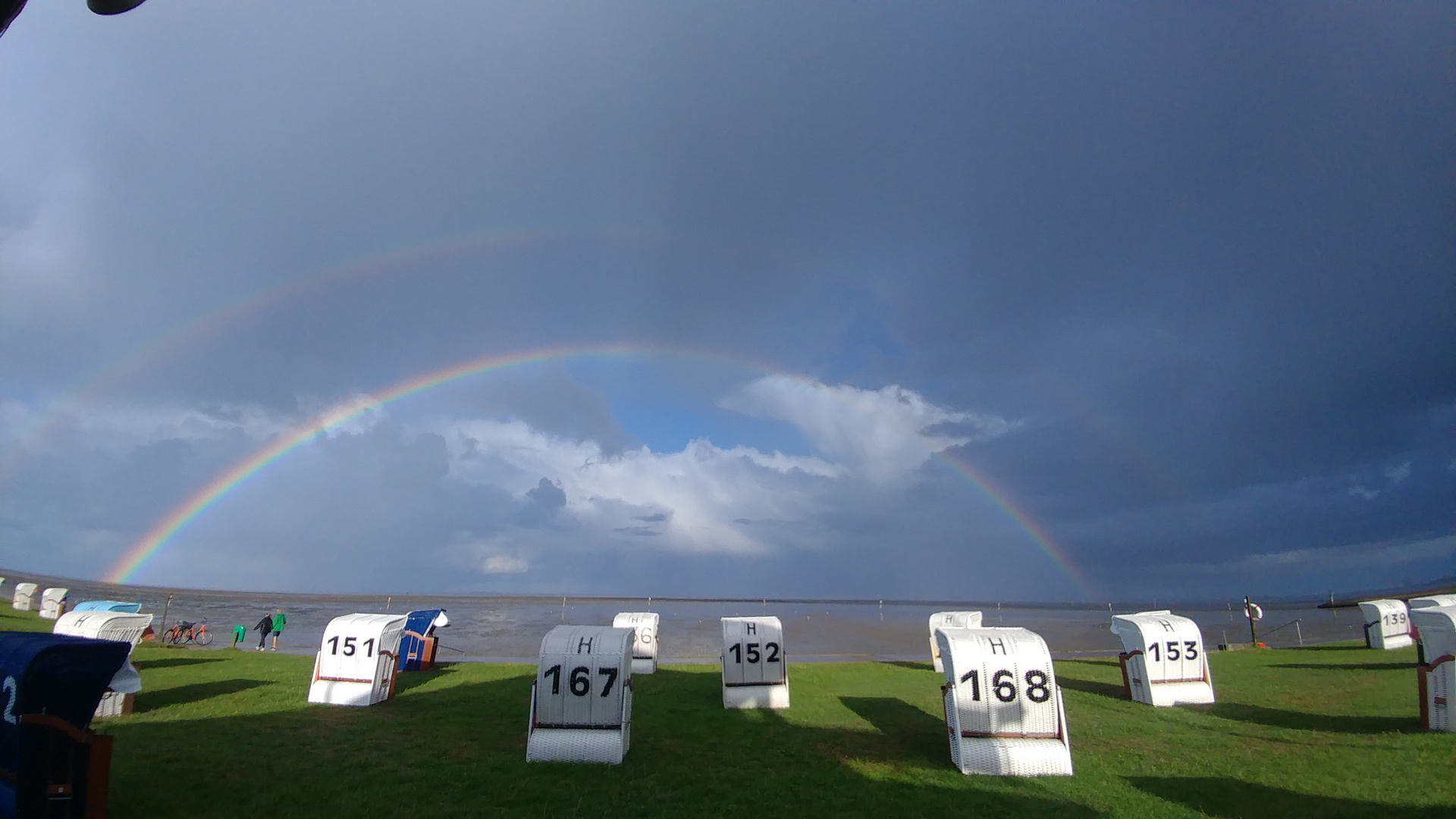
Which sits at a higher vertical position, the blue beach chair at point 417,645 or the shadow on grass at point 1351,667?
the blue beach chair at point 417,645

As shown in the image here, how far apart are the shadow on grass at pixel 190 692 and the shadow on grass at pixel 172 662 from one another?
5.46 m

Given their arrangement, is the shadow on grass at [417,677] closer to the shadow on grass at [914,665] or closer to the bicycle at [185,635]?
the bicycle at [185,635]

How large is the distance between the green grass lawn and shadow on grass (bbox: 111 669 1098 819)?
0.06 m

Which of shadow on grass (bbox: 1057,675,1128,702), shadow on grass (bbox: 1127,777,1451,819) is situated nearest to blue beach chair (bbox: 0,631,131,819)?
shadow on grass (bbox: 1127,777,1451,819)

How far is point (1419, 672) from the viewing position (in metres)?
14.9

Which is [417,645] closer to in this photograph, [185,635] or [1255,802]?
[185,635]

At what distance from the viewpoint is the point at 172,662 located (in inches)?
1017

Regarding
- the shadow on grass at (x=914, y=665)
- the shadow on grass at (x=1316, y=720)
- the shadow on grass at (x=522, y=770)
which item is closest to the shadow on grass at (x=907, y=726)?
the shadow on grass at (x=522, y=770)

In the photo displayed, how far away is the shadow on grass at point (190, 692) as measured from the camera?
17422 mm

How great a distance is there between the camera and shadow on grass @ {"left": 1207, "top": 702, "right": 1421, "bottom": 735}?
49.6ft

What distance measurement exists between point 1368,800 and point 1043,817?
513 cm

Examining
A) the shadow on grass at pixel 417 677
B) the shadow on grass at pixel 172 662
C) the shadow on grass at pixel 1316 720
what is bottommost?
the shadow on grass at pixel 1316 720

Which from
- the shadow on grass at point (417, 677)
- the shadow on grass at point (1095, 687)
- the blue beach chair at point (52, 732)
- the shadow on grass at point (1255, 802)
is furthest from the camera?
the shadow on grass at point (417, 677)

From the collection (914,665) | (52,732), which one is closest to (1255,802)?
(52,732)
